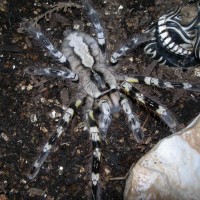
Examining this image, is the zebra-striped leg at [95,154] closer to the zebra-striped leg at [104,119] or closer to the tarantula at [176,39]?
the zebra-striped leg at [104,119]

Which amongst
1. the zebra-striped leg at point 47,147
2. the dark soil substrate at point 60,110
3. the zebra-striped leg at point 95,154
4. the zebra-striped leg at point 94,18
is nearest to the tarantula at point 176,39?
the dark soil substrate at point 60,110

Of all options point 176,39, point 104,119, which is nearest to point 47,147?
point 104,119

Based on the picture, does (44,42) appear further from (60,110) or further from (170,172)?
(170,172)

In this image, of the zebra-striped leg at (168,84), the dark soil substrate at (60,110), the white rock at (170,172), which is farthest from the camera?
the zebra-striped leg at (168,84)

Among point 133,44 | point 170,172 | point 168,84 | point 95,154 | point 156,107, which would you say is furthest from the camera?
point 133,44

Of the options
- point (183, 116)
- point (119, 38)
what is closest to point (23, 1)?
point (119, 38)

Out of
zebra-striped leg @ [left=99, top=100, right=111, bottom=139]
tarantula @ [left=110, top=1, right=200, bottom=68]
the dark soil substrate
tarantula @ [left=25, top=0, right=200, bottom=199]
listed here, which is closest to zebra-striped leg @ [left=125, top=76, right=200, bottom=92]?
tarantula @ [left=25, top=0, right=200, bottom=199]
